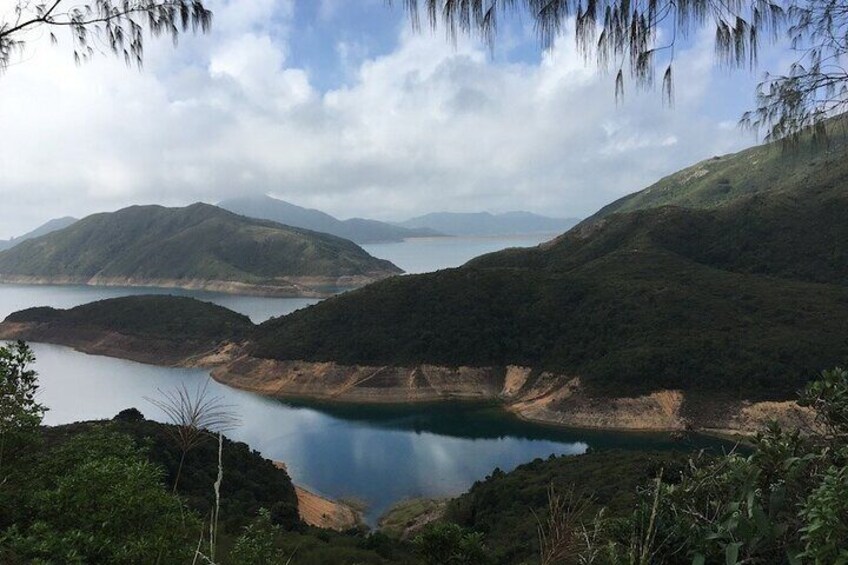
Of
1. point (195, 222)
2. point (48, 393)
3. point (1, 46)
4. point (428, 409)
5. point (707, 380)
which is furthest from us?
point (195, 222)

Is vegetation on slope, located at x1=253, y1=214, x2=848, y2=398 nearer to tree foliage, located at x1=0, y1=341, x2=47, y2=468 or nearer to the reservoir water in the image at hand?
the reservoir water

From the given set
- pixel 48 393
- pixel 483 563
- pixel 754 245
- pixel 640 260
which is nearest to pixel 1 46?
pixel 483 563

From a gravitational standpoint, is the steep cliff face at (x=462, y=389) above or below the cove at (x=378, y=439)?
above

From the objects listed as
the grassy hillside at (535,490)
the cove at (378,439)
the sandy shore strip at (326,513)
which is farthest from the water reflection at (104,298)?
the grassy hillside at (535,490)

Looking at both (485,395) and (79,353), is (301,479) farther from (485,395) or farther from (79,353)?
(79,353)

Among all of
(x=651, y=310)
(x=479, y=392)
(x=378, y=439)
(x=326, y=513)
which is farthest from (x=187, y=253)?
(x=326, y=513)

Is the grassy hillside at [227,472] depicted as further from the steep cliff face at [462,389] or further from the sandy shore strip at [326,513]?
Answer: the steep cliff face at [462,389]
